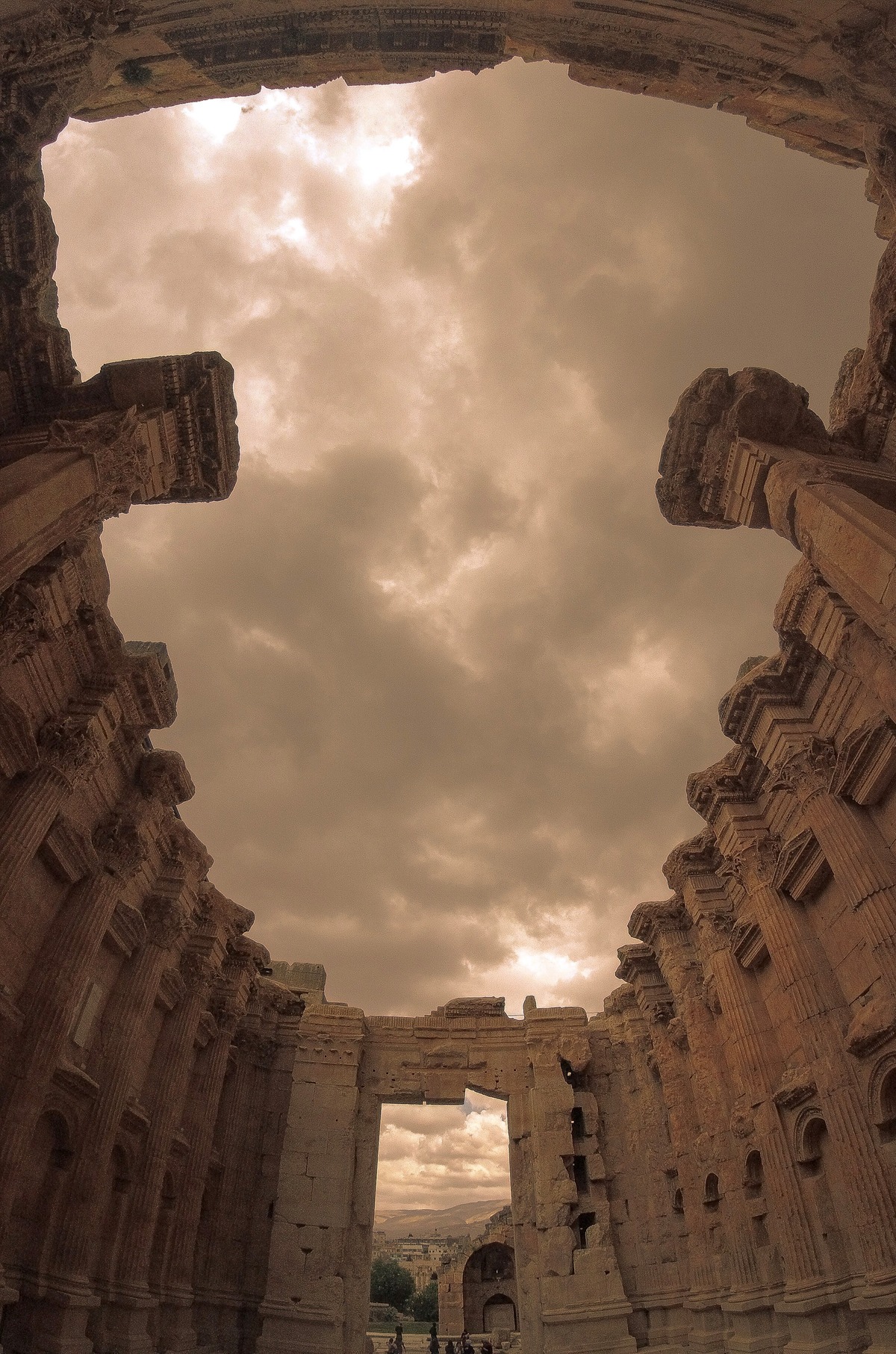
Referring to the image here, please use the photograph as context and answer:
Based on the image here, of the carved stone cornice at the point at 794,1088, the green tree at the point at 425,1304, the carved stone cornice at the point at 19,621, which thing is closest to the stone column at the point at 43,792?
the carved stone cornice at the point at 19,621

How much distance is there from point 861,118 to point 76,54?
9024 mm

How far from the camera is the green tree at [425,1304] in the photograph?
4612 cm

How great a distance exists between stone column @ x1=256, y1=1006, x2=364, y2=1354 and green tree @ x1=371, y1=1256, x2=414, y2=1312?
118 feet

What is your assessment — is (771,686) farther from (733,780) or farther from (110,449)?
(110,449)

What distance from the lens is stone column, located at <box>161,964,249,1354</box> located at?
1453cm

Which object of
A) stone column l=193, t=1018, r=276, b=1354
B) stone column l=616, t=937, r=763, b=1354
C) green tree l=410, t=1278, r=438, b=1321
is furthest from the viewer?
green tree l=410, t=1278, r=438, b=1321

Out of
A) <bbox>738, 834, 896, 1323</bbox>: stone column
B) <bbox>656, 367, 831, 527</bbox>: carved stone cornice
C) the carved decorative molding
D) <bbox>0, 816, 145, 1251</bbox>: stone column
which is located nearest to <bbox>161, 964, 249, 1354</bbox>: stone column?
<bbox>0, 816, 145, 1251</bbox>: stone column

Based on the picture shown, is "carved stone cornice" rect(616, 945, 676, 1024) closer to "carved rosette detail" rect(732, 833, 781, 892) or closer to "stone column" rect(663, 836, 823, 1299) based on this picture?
"stone column" rect(663, 836, 823, 1299)

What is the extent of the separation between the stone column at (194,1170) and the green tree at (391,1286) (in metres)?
39.0

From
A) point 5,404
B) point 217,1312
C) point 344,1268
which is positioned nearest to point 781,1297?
point 344,1268

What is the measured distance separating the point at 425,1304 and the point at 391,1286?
8.66 ft

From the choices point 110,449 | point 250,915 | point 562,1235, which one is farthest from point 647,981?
point 110,449

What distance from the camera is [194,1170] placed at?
52.6ft

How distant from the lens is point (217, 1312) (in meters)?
16.6
